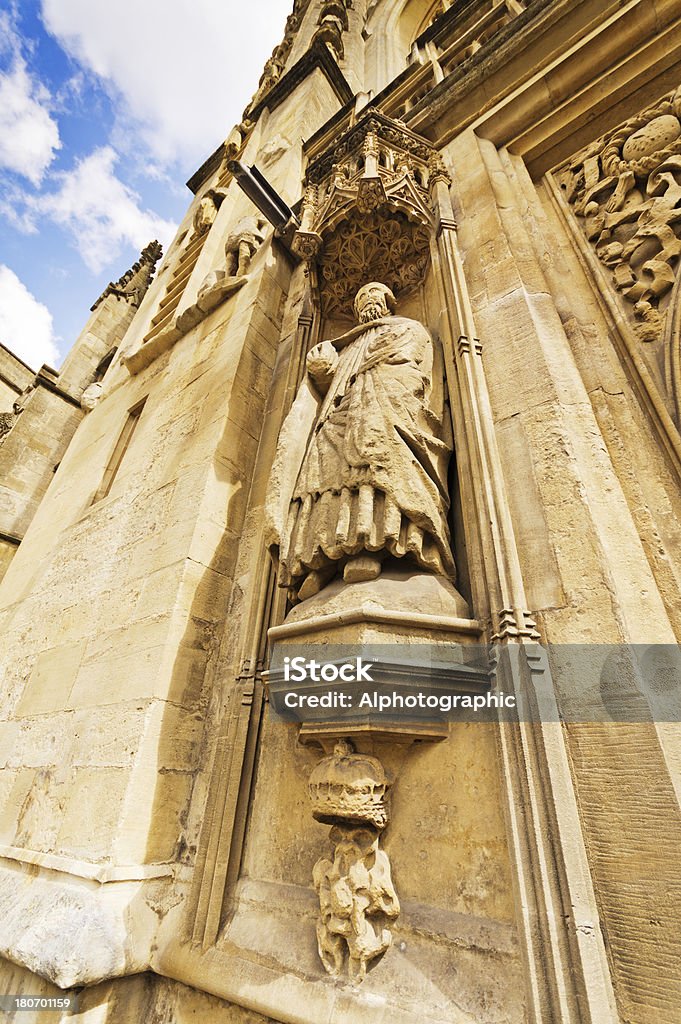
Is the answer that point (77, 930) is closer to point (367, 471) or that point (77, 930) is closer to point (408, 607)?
point (408, 607)

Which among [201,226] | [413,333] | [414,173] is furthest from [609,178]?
[201,226]

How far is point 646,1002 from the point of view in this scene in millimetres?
1177

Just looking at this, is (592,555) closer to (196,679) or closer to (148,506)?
(196,679)

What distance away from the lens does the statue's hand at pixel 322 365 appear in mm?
2918

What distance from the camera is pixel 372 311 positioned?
3115mm

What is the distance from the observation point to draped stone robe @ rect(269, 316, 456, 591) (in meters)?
1.99

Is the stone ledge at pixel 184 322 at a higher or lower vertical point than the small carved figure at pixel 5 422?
lower

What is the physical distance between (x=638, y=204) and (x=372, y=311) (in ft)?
5.70

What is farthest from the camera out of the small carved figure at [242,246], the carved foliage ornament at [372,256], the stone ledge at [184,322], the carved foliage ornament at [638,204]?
the small carved figure at [242,246]

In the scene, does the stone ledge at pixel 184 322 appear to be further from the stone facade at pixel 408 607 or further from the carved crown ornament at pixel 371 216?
the carved crown ornament at pixel 371 216

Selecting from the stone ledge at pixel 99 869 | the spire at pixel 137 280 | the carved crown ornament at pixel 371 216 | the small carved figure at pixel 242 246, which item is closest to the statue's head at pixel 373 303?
the carved crown ornament at pixel 371 216

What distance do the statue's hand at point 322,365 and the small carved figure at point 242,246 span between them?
9.02ft

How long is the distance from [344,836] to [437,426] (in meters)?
1.83

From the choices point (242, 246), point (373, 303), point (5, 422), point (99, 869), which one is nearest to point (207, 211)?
point (242, 246)
